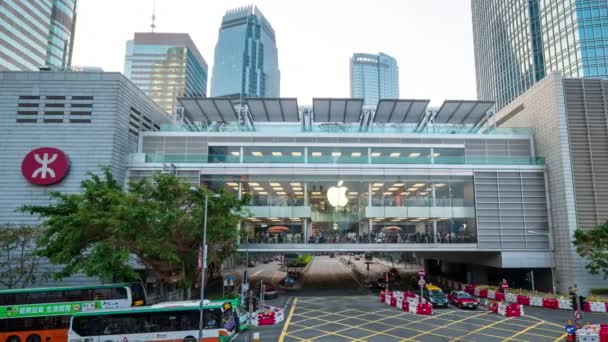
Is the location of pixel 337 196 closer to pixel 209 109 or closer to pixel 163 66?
pixel 209 109

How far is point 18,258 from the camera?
117ft

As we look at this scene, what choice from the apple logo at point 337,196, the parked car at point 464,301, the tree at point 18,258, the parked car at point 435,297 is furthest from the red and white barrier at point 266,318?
the tree at point 18,258

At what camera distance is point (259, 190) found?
42219 millimetres

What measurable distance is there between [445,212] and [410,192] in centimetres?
400

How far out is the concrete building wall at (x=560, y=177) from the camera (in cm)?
3747

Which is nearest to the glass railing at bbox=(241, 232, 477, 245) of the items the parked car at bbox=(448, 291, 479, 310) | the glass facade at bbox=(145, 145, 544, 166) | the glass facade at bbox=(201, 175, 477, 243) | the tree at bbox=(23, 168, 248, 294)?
the glass facade at bbox=(201, 175, 477, 243)

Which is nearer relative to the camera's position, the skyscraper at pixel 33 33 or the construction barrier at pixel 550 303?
the construction barrier at pixel 550 303

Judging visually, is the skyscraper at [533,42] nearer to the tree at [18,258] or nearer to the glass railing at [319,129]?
the glass railing at [319,129]

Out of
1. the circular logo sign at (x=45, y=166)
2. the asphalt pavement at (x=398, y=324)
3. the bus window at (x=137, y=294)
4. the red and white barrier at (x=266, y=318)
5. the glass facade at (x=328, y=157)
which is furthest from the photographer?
the glass facade at (x=328, y=157)

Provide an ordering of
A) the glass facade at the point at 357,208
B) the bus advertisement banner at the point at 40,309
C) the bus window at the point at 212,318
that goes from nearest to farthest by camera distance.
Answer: the bus window at the point at 212,318 < the bus advertisement banner at the point at 40,309 < the glass facade at the point at 357,208

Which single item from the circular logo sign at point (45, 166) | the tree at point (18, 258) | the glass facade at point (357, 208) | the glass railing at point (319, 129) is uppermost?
the glass railing at point (319, 129)

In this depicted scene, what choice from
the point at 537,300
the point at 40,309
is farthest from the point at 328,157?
the point at 40,309

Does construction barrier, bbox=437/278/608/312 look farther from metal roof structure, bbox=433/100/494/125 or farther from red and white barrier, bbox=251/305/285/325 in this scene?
red and white barrier, bbox=251/305/285/325

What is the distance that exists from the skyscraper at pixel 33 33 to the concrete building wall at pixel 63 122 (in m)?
54.4
